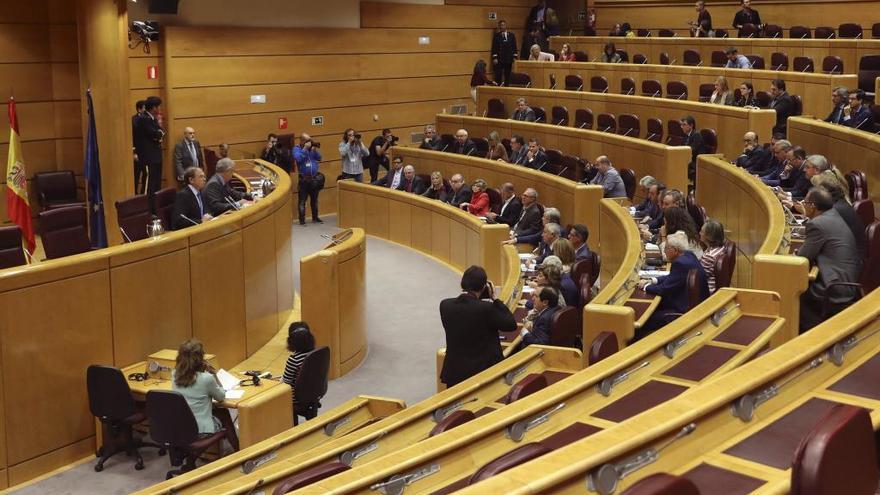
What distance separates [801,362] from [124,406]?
4.26 metres

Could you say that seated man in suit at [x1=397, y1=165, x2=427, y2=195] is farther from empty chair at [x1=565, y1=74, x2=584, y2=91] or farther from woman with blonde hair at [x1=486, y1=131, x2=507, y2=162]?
empty chair at [x1=565, y1=74, x2=584, y2=91]

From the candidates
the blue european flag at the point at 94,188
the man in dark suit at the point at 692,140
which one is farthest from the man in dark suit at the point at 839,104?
the blue european flag at the point at 94,188

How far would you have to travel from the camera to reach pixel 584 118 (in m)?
14.0

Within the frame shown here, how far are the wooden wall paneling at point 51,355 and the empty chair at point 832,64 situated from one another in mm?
9086

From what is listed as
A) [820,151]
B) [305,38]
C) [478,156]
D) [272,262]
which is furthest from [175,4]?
[820,151]

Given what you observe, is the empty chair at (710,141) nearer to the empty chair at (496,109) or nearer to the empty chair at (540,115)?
the empty chair at (540,115)

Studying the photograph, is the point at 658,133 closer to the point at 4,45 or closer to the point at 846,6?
the point at 846,6

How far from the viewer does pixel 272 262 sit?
8.91 metres

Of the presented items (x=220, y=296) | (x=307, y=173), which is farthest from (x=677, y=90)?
(x=220, y=296)

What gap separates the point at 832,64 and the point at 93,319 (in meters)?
9.28

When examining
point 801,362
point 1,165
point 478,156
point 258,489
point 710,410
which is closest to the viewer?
point 710,410

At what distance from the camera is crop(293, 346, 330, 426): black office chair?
6.55m

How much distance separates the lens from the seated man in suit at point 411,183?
1367 centimetres

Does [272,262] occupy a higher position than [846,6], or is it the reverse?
[846,6]
